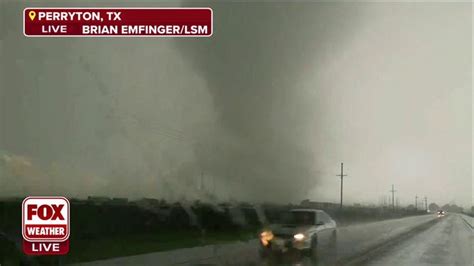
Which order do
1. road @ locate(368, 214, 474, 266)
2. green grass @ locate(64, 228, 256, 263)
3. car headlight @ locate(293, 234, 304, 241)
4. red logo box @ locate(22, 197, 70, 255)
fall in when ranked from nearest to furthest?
1. red logo box @ locate(22, 197, 70, 255)
2. green grass @ locate(64, 228, 256, 263)
3. road @ locate(368, 214, 474, 266)
4. car headlight @ locate(293, 234, 304, 241)

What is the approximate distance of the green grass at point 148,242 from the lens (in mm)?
3199

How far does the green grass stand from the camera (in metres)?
3.20

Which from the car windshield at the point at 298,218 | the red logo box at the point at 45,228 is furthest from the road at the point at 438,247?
the red logo box at the point at 45,228

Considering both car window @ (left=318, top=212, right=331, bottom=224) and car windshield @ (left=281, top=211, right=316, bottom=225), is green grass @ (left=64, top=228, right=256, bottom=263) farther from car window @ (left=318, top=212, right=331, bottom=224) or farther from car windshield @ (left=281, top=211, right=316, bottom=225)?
car window @ (left=318, top=212, right=331, bottom=224)

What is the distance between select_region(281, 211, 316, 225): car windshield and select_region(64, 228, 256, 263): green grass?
0.20 meters

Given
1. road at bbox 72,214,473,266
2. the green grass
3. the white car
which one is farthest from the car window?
the green grass

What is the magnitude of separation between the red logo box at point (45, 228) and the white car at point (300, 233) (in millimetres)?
1138

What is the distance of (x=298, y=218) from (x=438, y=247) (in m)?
1.17

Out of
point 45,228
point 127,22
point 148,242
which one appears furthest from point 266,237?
point 127,22

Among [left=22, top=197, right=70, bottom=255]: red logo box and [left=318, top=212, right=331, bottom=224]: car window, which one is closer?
[left=22, top=197, right=70, bottom=255]: red logo box

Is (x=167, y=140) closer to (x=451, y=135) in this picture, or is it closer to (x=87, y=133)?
→ (x=87, y=133)

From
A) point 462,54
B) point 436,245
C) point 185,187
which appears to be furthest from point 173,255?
point 462,54

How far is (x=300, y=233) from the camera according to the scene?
3.55 metres

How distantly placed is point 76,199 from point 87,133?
0.37m
